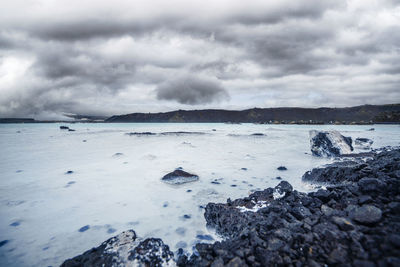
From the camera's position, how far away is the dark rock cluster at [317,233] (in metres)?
2.00

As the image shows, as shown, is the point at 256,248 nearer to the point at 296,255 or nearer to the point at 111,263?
the point at 296,255

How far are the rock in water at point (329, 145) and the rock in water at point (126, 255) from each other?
1082 cm

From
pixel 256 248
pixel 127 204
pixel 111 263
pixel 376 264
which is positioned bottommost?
pixel 127 204

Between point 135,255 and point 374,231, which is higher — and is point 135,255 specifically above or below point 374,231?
below

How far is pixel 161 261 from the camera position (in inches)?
96.9

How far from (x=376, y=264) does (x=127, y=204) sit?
4558 millimetres

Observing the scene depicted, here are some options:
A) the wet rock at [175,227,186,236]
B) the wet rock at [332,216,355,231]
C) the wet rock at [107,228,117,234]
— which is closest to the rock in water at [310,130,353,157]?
the wet rock at [332,216,355,231]

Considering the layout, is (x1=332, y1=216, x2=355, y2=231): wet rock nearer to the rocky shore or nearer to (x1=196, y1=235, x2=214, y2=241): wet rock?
the rocky shore

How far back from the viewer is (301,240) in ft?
7.45

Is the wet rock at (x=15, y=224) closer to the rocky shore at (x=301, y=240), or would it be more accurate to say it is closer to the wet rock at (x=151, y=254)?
the rocky shore at (x=301, y=240)

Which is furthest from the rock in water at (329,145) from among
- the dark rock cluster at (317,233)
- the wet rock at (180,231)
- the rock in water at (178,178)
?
the wet rock at (180,231)

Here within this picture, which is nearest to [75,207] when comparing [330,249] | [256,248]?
[256,248]

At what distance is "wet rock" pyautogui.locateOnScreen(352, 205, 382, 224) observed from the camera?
7.73 feet

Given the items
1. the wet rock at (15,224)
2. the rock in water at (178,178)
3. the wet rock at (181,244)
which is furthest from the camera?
the rock in water at (178,178)
